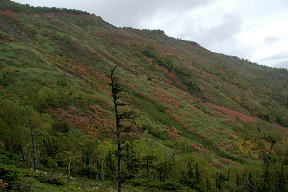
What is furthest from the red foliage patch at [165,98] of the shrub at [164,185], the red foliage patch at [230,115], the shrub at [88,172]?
the shrub at [88,172]

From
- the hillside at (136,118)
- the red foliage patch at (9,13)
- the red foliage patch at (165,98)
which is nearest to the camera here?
the hillside at (136,118)

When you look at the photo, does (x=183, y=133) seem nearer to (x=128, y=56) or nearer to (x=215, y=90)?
(x=215, y=90)

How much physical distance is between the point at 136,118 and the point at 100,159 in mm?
24041

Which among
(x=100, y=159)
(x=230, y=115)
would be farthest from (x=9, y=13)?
(x=230, y=115)

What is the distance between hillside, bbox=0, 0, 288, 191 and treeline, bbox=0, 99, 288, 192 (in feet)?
0.54

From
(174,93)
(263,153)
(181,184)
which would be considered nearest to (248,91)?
(174,93)

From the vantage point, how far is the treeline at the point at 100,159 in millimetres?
35562

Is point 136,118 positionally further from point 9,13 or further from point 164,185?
point 9,13

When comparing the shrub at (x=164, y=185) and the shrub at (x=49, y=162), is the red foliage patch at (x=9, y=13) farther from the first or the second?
the shrub at (x=164, y=185)

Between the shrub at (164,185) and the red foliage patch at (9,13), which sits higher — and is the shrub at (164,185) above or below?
below

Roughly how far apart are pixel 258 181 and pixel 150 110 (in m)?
31.2

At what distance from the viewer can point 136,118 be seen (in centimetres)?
6450

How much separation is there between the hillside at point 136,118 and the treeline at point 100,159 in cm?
16

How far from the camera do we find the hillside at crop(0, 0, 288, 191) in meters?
39.0
